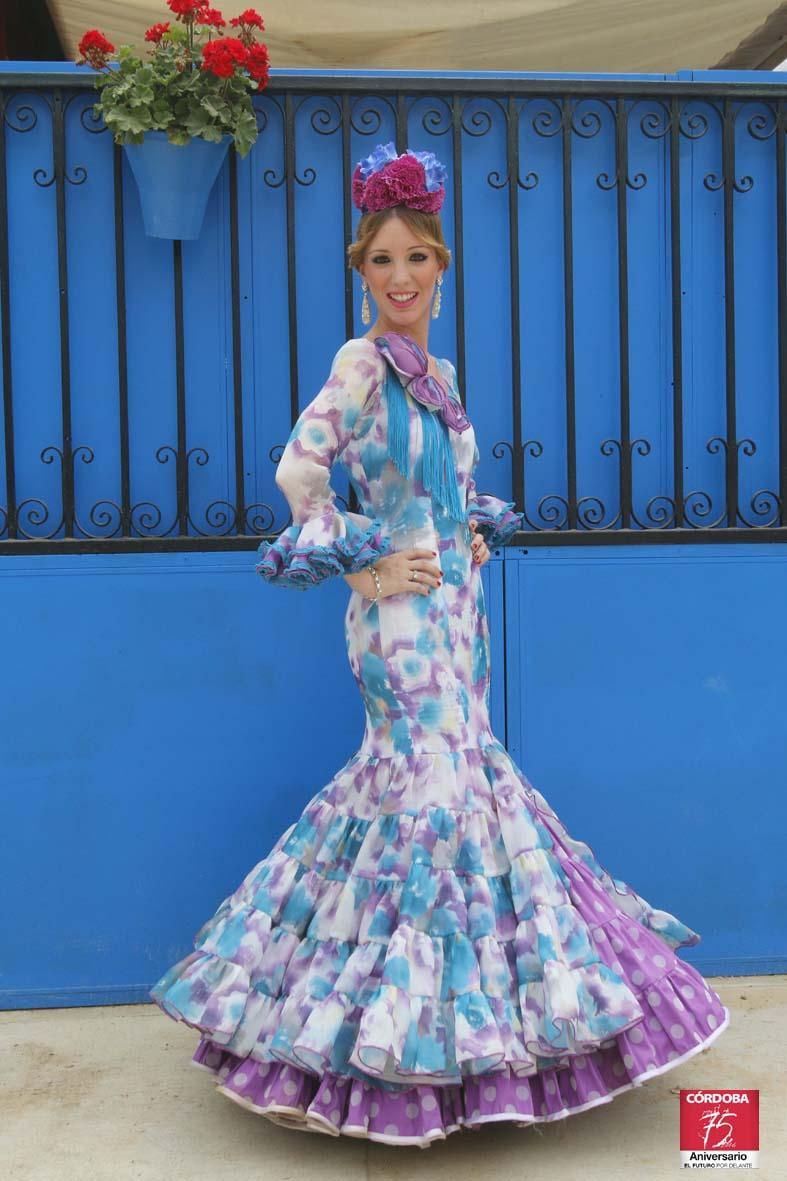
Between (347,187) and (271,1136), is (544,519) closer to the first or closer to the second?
(347,187)

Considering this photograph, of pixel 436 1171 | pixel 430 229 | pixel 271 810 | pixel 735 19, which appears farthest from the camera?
pixel 735 19

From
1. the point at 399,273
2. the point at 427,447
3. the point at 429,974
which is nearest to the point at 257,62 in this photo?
the point at 399,273

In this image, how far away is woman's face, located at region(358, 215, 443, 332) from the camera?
10.7 feet

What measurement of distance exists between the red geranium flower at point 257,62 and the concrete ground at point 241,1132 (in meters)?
2.73

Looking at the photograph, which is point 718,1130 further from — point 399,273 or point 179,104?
point 179,104

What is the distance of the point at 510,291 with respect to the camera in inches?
167

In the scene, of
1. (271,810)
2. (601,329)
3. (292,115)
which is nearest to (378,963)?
(271,810)

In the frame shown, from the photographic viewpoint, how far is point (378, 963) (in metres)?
3.04

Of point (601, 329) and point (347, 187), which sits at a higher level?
point (347, 187)

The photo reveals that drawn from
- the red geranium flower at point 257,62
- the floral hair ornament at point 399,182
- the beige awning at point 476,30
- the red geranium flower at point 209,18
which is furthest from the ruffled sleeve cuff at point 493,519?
the beige awning at point 476,30

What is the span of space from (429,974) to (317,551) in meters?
0.95

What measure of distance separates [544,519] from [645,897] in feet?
3.92

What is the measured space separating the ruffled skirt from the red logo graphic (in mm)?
133

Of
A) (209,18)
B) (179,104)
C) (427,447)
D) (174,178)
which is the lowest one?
(427,447)
